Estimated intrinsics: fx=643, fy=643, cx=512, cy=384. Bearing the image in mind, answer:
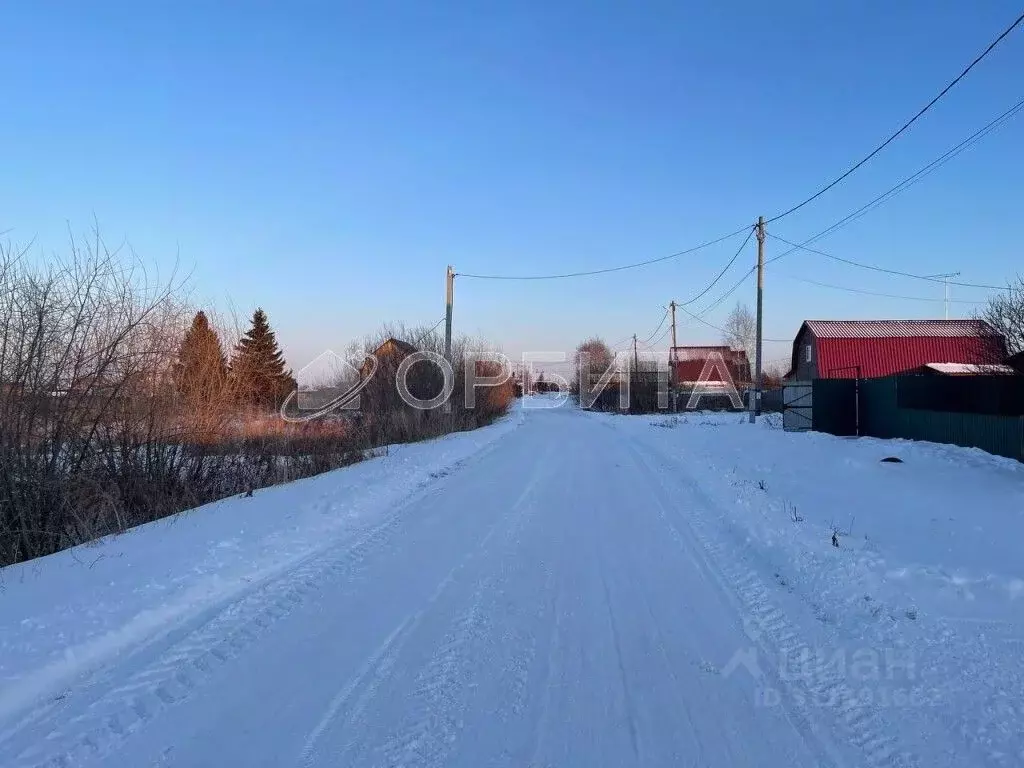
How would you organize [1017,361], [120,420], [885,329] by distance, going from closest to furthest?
1. [120,420]
2. [1017,361]
3. [885,329]

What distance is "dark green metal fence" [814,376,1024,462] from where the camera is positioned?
12656 mm

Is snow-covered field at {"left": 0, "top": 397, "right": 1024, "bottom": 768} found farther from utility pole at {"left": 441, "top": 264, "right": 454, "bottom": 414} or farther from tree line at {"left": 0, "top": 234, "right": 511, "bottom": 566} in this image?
utility pole at {"left": 441, "top": 264, "right": 454, "bottom": 414}

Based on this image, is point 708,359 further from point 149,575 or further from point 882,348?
point 149,575

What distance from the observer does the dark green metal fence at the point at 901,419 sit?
1266 centimetres

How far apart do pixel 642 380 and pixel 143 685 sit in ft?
148

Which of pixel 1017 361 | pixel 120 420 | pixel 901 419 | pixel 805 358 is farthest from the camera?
pixel 805 358

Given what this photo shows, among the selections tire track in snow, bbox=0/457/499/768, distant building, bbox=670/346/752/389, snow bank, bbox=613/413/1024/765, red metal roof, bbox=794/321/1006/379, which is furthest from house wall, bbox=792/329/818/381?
tire track in snow, bbox=0/457/499/768

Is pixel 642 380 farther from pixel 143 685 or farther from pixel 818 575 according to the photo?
pixel 143 685

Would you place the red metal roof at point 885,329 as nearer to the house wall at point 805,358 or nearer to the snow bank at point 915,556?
the house wall at point 805,358

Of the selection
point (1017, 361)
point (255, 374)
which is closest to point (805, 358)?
point (1017, 361)

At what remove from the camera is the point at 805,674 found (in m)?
4.07

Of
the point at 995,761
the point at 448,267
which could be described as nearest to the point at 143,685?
the point at 995,761

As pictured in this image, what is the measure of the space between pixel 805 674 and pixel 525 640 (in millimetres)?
1844

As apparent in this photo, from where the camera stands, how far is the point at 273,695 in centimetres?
380
